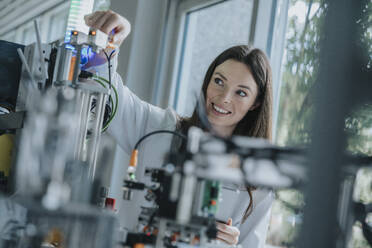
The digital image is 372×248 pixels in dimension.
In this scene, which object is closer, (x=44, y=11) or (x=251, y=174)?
(x=251, y=174)

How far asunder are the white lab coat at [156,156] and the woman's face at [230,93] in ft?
0.68

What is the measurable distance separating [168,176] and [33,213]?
0.29 metres

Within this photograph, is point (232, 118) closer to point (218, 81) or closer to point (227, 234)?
point (218, 81)

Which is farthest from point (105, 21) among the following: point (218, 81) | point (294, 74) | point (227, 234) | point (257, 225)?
point (294, 74)

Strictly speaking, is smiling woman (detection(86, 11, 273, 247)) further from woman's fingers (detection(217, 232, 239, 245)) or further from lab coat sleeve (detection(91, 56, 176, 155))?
woman's fingers (detection(217, 232, 239, 245))

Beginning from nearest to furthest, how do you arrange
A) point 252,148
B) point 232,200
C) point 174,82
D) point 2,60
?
point 252,148 < point 232,200 < point 2,60 < point 174,82

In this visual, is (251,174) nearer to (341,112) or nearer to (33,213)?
(341,112)

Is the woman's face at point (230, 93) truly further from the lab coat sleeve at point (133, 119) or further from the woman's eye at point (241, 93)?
Answer: the lab coat sleeve at point (133, 119)

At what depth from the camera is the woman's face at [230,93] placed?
1.75 meters

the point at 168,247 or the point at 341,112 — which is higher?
the point at 341,112

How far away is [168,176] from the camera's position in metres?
0.93

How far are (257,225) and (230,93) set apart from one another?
538 millimetres

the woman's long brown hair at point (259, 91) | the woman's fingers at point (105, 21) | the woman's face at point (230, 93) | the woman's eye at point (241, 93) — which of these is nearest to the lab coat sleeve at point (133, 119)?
the woman's long brown hair at point (259, 91)

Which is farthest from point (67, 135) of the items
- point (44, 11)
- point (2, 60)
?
point (44, 11)
